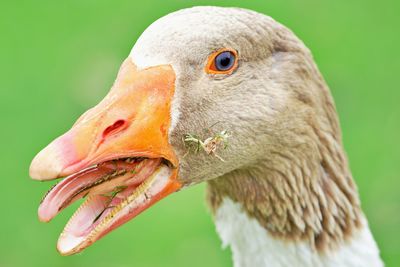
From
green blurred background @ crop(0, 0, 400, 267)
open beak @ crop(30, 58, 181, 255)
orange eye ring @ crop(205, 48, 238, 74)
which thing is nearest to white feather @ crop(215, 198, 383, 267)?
open beak @ crop(30, 58, 181, 255)

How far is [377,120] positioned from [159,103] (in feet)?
13.1

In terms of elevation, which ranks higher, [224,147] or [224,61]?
[224,61]

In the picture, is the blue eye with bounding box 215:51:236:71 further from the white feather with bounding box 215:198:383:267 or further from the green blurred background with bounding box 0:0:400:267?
the green blurred background with bounding box 0:0:400:267

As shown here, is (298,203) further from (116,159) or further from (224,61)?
(116,159)

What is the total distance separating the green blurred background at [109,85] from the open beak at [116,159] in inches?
112

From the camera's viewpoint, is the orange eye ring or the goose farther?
the orange eye ring

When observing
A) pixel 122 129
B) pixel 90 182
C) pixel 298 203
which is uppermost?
pixel 122 129

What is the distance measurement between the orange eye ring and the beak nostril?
1.29 feet

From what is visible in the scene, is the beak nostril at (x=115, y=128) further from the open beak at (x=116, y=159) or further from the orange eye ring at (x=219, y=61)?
the orange eye ring at (x=219, y=61)

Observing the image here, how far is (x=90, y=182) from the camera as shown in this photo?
285 cm

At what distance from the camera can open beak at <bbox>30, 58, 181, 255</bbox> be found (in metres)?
2.66

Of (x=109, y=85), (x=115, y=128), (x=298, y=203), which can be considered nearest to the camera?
(x=115, y=128)

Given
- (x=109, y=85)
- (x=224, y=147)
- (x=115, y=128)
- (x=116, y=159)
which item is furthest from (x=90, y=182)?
(x=109, y=85)

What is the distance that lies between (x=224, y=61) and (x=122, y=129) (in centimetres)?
48
